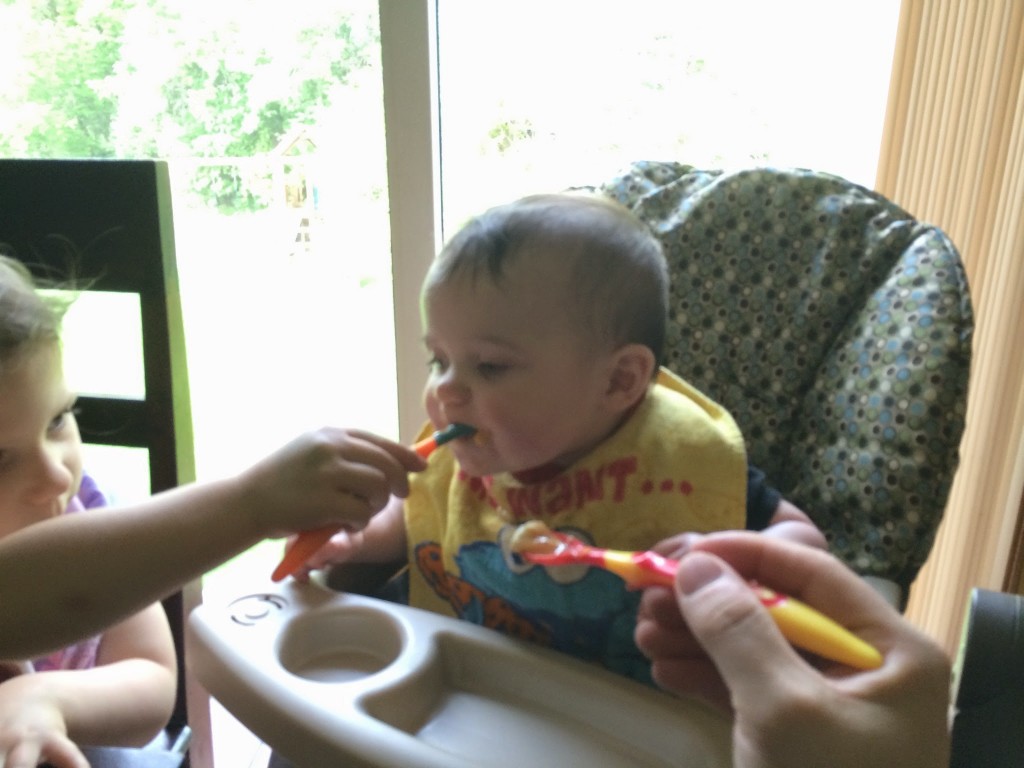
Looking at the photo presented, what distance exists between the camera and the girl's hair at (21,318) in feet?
2.50

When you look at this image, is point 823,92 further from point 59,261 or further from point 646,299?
point 59,261

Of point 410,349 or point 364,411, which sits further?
point 364,411

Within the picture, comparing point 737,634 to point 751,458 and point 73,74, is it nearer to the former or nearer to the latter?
point 751,458

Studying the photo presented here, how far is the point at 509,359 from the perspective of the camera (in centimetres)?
77

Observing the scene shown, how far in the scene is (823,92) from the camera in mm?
1339

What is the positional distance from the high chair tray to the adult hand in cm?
7

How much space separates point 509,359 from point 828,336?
40 cm

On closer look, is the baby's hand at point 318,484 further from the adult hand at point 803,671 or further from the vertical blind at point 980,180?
the vertical blind at point 980,180

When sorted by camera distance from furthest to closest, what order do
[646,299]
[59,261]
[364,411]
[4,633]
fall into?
[364,411] < [59,261] < [646,299] < [4,633]

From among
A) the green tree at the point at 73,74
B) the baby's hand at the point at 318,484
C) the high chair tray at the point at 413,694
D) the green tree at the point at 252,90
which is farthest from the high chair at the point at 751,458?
the green tree at the point at 73,74

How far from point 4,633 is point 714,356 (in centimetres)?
75

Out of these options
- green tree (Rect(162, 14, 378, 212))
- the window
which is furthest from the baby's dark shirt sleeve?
green tree (Rect(162, 14, 378, 212))

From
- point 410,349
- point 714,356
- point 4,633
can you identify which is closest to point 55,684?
point 4,633

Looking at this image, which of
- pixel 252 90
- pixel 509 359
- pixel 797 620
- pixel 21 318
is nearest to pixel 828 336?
pixel 509 359
